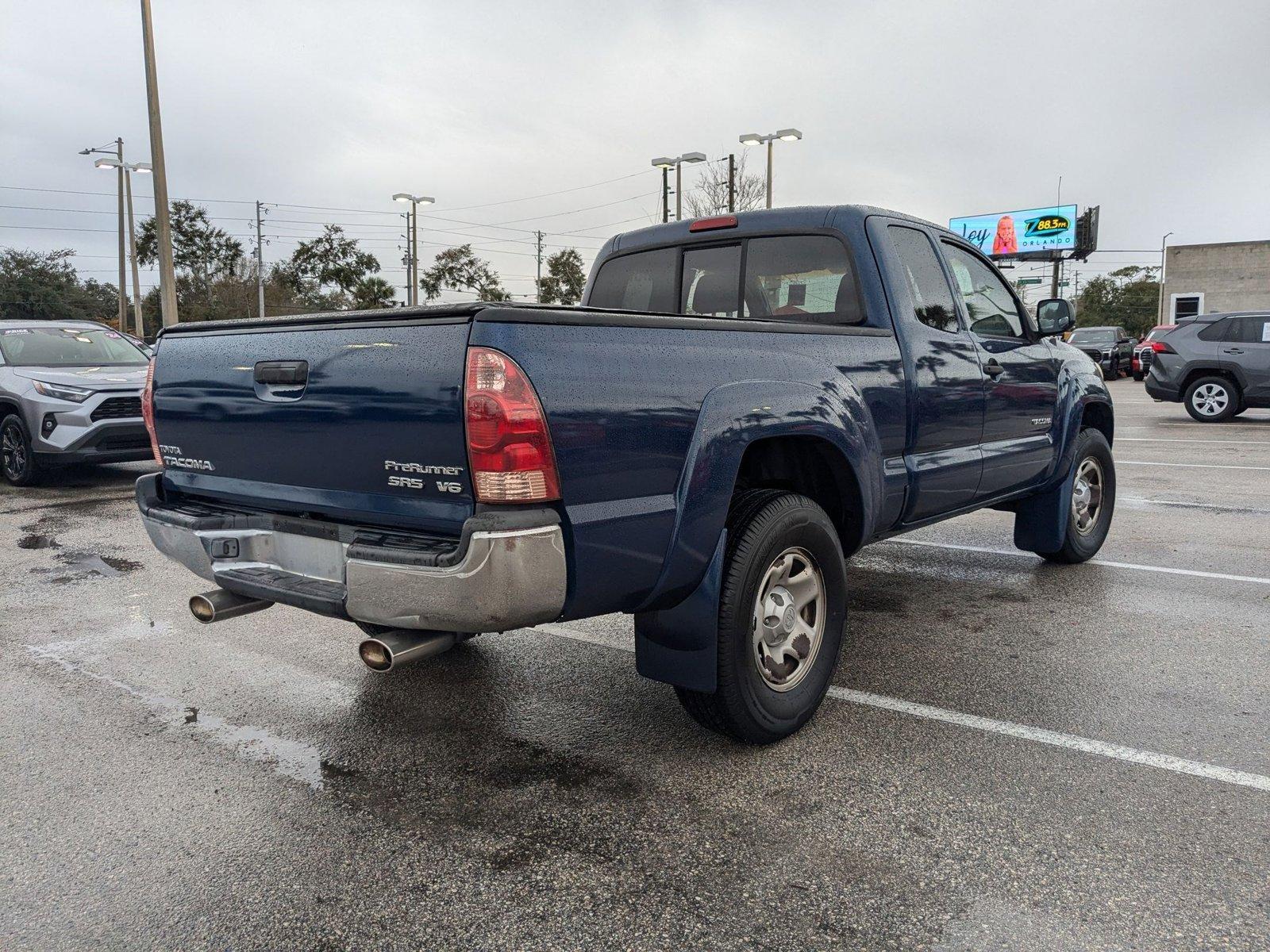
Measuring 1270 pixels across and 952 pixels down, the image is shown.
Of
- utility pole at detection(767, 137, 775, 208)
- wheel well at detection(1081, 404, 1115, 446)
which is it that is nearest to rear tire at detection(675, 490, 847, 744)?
wheel well at detection(1081, 404, 1115, 446)

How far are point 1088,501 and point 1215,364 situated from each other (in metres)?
11.5

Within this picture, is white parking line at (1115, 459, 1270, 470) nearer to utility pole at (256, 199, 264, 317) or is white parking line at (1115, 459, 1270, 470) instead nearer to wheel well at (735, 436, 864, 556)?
wheel well at (735, 436, 864, 556)

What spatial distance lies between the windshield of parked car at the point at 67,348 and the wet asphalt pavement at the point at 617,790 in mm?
5827

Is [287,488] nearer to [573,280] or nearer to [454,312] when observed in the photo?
[454,312]

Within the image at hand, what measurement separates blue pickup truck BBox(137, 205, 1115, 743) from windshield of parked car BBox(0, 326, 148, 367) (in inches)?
300

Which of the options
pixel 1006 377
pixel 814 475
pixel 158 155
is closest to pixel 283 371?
pixel 814 475

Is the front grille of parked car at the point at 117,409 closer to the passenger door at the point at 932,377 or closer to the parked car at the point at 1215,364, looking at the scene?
the passenger door at the point at 932,377

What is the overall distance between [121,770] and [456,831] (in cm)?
126

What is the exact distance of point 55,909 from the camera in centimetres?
236

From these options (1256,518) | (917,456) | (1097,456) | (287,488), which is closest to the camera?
(287,488)

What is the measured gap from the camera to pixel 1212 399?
1559 centimetres

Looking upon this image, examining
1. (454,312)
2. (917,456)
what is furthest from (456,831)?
(917,456)

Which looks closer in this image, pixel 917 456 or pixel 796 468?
pixel 796 468

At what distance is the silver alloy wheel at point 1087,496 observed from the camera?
592 cm
